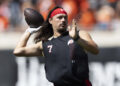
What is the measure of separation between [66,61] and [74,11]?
5.68m

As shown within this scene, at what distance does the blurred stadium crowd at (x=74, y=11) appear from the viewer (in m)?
10.8

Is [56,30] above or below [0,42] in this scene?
above

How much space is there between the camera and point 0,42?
9.91 meters

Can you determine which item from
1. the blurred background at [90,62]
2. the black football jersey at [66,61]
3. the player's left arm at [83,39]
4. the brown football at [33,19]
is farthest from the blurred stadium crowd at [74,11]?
the player's left arm at [83,39]

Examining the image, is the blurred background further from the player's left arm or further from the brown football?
the player's left arm

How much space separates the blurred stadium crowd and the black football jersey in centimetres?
467

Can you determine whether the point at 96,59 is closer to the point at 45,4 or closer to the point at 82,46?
the point at 45,4

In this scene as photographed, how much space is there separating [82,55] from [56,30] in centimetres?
51

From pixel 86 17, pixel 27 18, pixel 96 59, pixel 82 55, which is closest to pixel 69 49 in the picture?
pixel 82 55

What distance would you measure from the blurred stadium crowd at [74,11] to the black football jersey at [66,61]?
15.3ft

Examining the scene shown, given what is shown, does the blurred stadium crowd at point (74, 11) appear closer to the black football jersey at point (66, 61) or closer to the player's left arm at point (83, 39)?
the black football jersey at point (66, 61)

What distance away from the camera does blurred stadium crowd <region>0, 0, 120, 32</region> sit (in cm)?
1080

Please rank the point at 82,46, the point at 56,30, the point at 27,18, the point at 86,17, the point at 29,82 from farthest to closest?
the point at 86,17 → the point at 29,82 → the point at 27,18 → the point at 56,30 → the point at 82,46

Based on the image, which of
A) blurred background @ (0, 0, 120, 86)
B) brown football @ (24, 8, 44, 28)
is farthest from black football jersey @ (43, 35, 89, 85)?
blurred background @ (0, 0, 120, 86)
